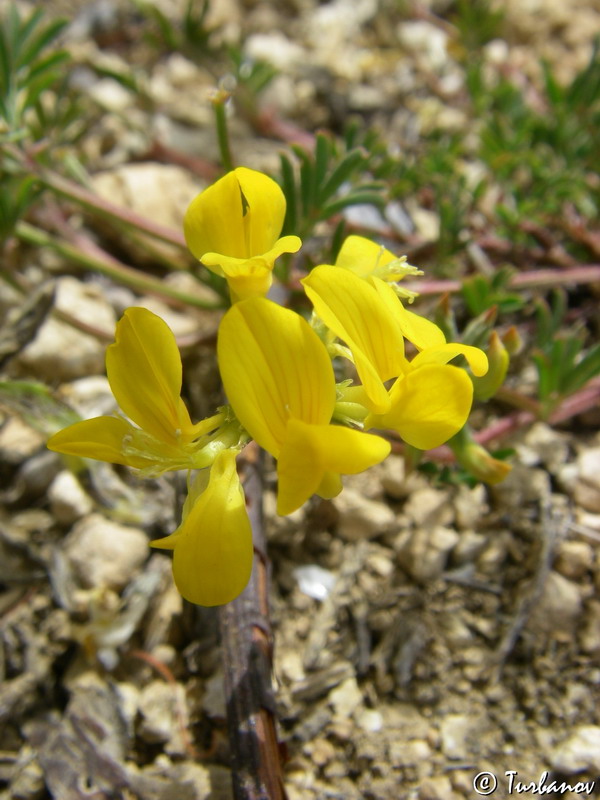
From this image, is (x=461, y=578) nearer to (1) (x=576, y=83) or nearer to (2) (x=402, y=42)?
(1) (x=576, y=83)

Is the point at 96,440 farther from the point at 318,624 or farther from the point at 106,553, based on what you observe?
the point at 318,624

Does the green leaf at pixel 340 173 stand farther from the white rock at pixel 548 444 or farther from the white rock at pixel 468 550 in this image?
the white rock at pixel 468 550

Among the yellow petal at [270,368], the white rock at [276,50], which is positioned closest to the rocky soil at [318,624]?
the yellow petal at [270,368]

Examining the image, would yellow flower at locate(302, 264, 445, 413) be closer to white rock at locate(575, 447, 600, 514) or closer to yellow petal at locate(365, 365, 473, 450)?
yellow petal at locate(365, 365, 473, 450)

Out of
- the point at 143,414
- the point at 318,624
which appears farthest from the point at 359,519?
the point at 143,414

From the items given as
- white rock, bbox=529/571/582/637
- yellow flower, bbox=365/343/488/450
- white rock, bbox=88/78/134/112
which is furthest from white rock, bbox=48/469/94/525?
white rock, bbox=88/78/134/112
